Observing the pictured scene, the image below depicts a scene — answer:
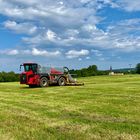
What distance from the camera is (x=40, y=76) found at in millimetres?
29266

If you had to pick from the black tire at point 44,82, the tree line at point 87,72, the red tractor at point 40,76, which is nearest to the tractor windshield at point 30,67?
the red tractor at point 40,76

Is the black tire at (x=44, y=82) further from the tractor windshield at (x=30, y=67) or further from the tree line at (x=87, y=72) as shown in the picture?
the tree line at (x=87, y=72)

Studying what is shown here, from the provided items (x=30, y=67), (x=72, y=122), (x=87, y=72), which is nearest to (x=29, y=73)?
(x=30, y=67)

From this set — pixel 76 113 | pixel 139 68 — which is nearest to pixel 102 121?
pixel 76 113

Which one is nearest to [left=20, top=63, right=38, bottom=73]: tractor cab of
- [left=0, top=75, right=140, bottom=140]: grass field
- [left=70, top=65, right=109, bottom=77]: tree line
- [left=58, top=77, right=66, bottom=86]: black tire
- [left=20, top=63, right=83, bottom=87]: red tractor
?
[left=20, top=63, right=83, bottom=87]: red tractor

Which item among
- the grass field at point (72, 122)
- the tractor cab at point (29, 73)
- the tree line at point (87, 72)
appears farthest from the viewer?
the tree line at point (87, 72)

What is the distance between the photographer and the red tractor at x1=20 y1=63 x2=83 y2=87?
95.6 feet


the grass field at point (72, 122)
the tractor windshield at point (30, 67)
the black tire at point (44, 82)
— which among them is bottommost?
the grass field at point (72, 122)

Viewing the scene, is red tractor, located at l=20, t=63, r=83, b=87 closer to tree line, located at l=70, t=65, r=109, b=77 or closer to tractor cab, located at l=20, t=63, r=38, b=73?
tractor cab, located at l=20, t=63, r=38, b=73

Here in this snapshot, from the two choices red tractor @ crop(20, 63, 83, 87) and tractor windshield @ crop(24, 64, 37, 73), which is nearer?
red tractor @ crop(20, 63, 83, 87)

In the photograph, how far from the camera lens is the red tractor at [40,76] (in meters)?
29.1

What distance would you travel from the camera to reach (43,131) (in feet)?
29.9

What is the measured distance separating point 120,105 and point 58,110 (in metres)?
2.31

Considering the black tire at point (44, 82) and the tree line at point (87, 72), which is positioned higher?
the tree line at point (87, 72)
